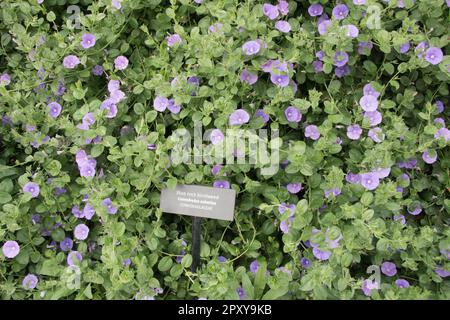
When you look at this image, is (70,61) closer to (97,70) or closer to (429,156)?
(97,70)

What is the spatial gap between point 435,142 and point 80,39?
119cm

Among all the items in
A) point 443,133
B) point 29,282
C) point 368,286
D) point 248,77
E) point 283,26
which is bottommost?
point 29,282

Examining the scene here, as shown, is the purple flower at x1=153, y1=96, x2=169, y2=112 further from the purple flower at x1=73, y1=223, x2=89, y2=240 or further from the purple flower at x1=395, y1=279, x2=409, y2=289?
the purple flower at x1=395, y1=279, x2=409, y2=289

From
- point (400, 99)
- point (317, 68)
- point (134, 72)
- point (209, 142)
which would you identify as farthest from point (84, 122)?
point (400, 99)

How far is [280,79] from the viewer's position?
145 centimetres

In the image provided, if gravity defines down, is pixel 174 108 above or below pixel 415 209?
above

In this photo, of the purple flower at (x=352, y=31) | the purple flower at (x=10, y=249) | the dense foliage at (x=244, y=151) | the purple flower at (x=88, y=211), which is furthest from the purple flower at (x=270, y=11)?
the purple flower at (x=10, y=249)

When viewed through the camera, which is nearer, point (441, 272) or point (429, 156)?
point (441, 272)

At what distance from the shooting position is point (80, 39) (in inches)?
62.2

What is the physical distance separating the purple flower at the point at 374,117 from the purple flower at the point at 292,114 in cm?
20

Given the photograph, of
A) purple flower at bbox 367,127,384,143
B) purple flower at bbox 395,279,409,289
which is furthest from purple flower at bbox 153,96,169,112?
purple flower at bbox 395,279,409,289

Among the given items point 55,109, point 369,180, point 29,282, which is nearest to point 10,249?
point 29,282

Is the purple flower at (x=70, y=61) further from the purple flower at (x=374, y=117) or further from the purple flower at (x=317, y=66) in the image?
the purple flower at (x=374, y=117)

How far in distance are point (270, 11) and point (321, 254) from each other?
779 millimetres
